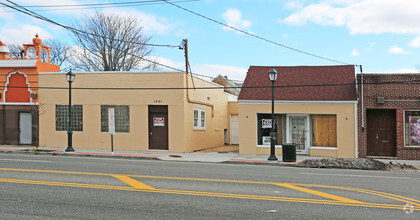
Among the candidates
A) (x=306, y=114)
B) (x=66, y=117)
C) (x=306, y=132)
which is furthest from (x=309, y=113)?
(x=66, y=117)

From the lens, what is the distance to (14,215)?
6.84 meters

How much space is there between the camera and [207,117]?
25844mm

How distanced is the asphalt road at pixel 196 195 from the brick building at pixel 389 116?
798cm

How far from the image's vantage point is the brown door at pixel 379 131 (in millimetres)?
19875

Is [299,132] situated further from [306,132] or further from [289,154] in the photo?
[289,154]

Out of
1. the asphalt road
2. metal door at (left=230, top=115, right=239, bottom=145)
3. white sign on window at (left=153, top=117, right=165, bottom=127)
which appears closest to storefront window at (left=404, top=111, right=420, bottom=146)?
the asphalt road

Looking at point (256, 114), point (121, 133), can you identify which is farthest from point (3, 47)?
point (256, 114)

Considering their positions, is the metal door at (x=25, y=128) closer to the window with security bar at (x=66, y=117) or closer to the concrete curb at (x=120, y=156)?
the window with security bar at (x=66, y=117)

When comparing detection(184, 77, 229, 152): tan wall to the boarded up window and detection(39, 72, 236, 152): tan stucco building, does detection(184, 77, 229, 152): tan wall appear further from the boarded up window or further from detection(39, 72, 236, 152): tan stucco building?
the boarded up window

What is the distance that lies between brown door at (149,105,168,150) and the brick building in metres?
10.2

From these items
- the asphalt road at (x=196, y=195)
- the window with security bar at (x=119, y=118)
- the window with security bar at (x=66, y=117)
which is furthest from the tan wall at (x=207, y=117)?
the asphalt road at (x=196, y=195)

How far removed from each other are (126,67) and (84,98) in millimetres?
18556

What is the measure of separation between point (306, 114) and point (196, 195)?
43.2ft

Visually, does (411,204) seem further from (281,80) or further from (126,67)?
(126,67)
